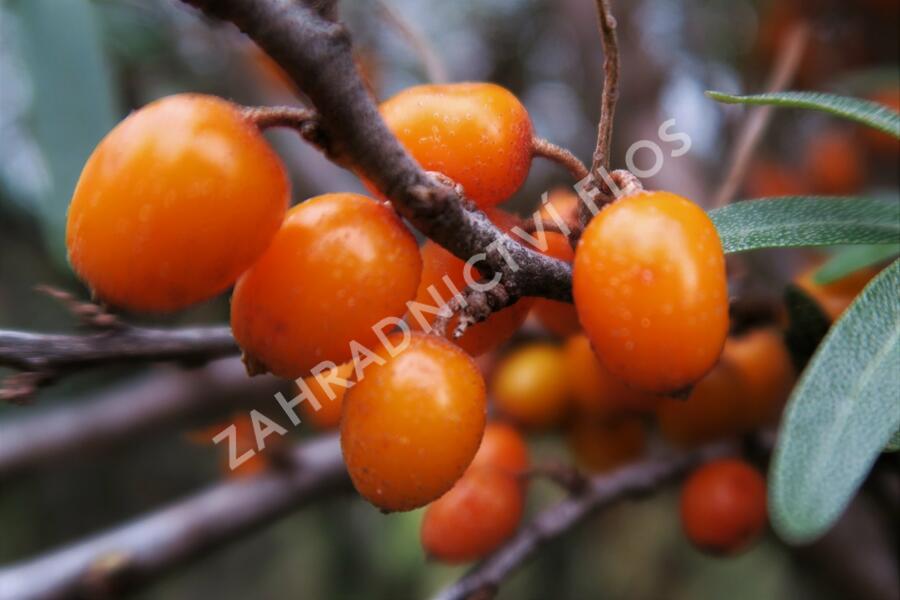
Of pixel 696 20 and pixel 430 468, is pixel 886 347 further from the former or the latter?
pixel 696 20

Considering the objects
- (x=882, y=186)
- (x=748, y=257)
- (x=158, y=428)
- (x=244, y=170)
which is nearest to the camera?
(x=244, y=170)

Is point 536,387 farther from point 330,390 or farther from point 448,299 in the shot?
point 448,299

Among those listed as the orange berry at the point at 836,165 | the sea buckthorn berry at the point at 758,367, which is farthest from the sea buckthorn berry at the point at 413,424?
the orange berry at the point at 836,165

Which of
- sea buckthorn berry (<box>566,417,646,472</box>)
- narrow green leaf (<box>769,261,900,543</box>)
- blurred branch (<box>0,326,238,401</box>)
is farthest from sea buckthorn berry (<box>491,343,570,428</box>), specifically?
narrow green leaf (<box>769,261,900,543</box>)

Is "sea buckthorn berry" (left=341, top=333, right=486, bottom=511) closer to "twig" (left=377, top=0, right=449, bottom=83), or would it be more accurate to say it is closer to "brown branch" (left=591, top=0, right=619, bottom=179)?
"brown branch" (left=591, top=0, right=619, bottom=179)

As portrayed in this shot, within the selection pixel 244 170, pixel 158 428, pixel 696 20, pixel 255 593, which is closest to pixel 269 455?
pixel 158 428

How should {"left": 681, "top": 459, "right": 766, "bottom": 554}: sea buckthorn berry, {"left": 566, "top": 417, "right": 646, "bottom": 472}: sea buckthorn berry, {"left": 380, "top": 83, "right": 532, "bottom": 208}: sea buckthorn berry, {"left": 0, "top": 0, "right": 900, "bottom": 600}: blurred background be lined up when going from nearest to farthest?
1. {"left": 380, "top": 83, "right": 532, "bottom": 208}: sea buckthorn berry
2. {"left": 681, "top": 459, "right": 766, "bottom": 554}: sea buckthorn berry
3. {"left": 566, "top": 417, "right": 646, "bottom": 472}: sea buckthorn berry
4. {"left": 0, "top": 0, "right": 900, "bottom": 600}: blurred background
